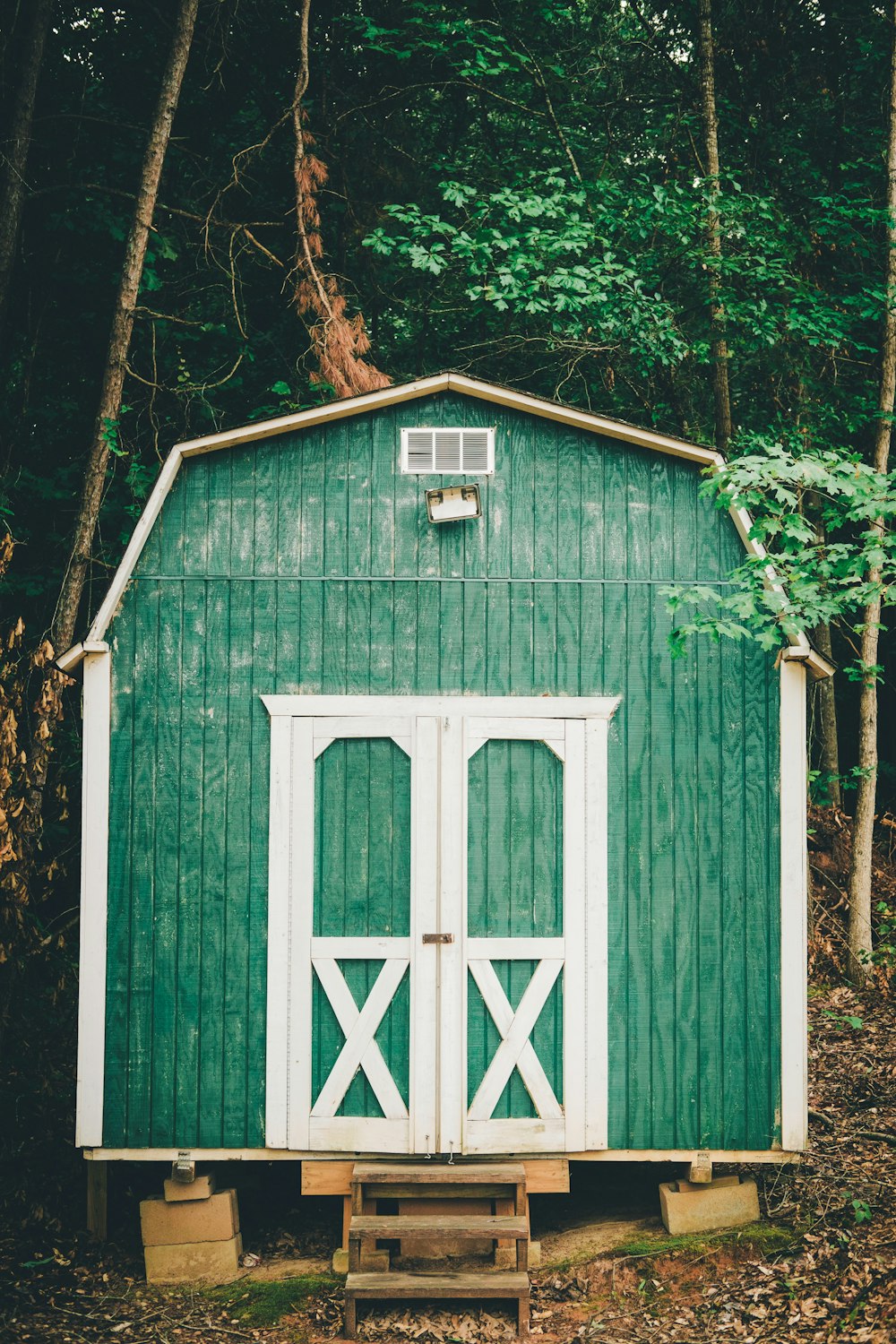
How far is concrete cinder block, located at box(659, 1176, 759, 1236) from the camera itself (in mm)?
5680

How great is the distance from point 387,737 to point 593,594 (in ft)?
4.71

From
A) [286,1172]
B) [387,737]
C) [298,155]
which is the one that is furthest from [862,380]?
[286,1172]

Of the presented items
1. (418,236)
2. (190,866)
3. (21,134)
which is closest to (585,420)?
(190,866)

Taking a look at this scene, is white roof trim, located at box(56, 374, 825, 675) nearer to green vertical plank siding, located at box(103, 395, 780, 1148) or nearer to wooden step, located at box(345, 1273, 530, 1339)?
green vertical plank siding, located at box(103, 395, 780, 1148)

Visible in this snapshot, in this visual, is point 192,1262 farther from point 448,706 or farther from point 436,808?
point 448,706

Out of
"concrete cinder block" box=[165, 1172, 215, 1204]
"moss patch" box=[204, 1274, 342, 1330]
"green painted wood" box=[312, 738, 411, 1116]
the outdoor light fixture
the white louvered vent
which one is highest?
the white louvered vent

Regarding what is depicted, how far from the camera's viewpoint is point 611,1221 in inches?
236

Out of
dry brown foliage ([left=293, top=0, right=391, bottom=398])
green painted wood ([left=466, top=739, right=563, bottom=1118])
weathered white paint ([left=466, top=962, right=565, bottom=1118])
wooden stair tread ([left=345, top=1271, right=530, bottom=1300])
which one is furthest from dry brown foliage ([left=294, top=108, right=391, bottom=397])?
wooden stair tread ([left=345, top=1271, right=530, bottom=1300])

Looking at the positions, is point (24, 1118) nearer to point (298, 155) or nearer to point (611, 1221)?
point (611, 1221)

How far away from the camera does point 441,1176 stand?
17.8 ft

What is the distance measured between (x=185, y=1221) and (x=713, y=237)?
30.4 ft

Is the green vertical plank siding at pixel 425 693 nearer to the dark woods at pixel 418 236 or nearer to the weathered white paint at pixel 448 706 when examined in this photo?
the weathered white paint at pixel 448 706

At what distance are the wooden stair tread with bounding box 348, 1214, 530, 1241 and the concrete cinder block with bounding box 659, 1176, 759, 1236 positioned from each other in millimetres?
923

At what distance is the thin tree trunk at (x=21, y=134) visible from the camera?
27.6 feet
